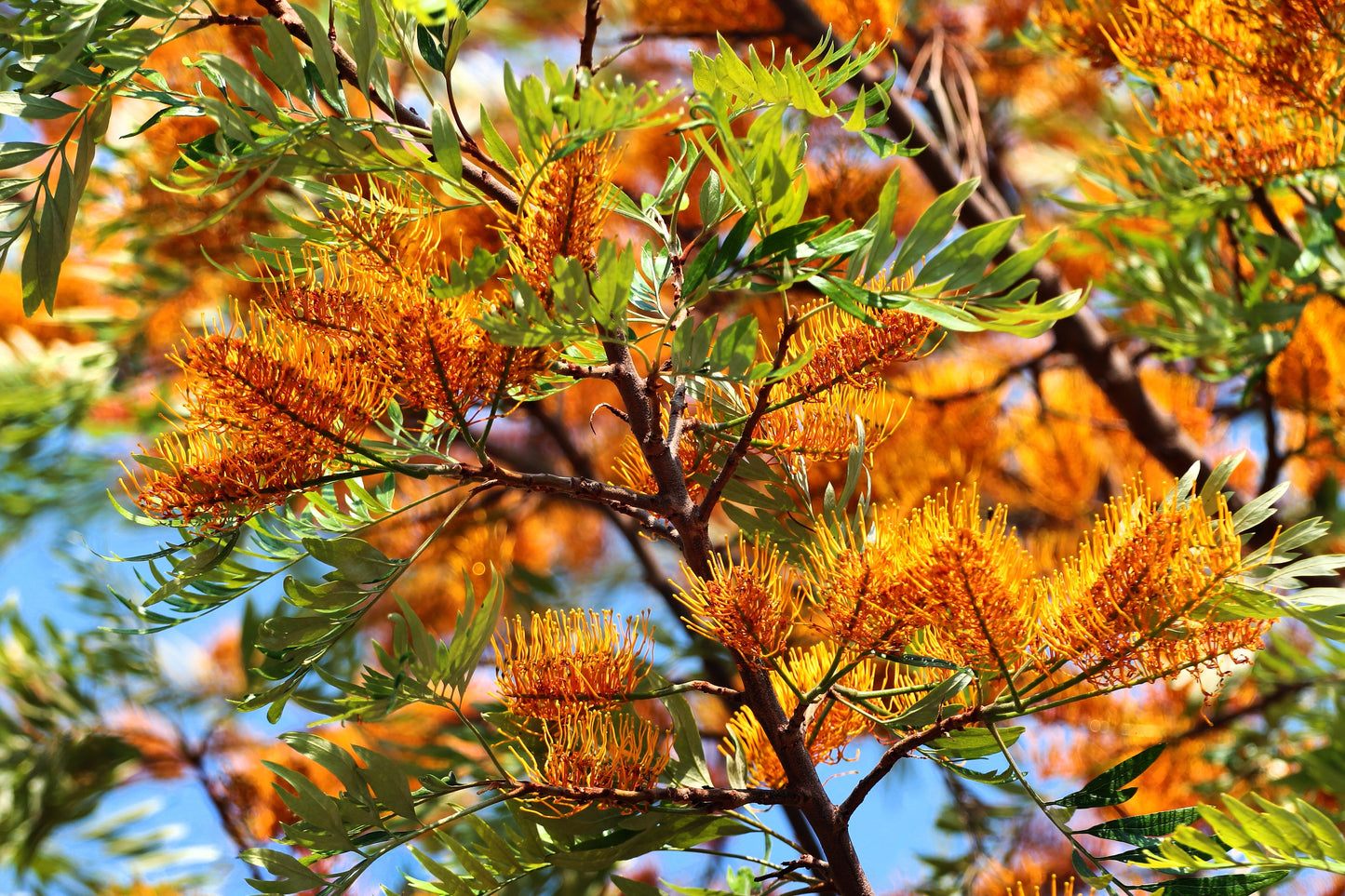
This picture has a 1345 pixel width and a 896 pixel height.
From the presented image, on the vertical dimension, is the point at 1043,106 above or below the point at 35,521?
above

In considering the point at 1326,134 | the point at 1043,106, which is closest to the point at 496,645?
the point at 1326,134

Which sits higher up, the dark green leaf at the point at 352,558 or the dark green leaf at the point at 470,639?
the dark green leaf at the point at 352,558

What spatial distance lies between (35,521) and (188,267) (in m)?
0.48

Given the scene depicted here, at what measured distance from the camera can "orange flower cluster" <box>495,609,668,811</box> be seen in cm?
39

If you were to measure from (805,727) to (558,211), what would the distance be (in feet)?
0.85

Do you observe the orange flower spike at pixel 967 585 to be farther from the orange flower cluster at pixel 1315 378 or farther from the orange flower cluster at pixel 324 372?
the orange flower cluster at pixel 1315 378

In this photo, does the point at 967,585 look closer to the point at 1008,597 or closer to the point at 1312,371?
the point at 1008,597

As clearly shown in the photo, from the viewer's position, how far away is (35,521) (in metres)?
1.41

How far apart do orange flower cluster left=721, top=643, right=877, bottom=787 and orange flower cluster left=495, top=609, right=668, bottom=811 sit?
68 millimetres

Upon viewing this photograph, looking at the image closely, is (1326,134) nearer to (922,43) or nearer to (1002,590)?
(1002,590)

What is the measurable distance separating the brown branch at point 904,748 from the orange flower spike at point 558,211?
23cm

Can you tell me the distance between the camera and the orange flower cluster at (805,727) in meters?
0.46

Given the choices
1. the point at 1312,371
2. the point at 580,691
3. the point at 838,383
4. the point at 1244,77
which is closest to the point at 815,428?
the point at 838,383

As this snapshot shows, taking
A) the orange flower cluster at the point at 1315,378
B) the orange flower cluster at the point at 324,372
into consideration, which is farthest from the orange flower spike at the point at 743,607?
the orange flower cluster at the point at 1315,378
